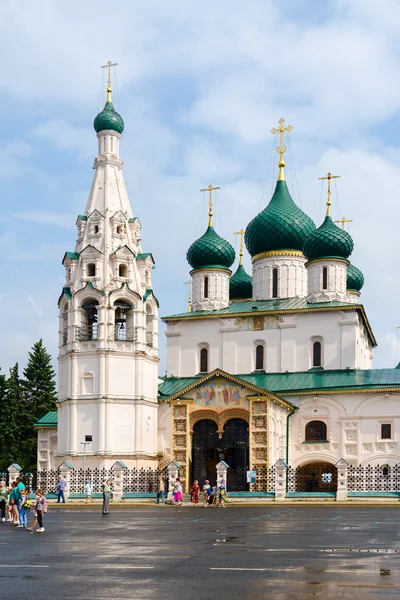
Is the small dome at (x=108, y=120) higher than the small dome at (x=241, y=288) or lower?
higher

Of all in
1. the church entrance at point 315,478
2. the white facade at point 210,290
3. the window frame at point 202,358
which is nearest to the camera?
the church entrance at point 315,478

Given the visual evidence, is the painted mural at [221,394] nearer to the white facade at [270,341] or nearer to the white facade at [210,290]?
the white facade at [270,341]

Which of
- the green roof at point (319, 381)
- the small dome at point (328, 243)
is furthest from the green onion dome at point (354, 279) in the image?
the green roof at point (319, 381)

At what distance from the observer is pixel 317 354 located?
4297 cm

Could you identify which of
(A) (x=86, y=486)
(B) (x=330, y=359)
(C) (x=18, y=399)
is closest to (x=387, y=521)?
(A) (x=86, y=486)

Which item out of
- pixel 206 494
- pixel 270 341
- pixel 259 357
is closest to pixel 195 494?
pixel 206 494

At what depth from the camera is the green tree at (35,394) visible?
54.8 meters

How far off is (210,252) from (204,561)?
1356 inches

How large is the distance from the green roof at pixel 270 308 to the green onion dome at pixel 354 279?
3945 mm

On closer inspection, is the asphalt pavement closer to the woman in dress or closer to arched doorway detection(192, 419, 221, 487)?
the woman in dress

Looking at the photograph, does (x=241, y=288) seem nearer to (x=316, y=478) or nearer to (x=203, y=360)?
(x=203, y=360)

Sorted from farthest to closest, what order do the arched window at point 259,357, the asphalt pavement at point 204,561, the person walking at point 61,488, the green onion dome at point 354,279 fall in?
the green onion dome at point 354,279
the arched window at point 259,357
the person walking at point 61,488
the asphalt pavement at point 204,561

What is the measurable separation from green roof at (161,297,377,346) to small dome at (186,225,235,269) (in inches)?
95.9

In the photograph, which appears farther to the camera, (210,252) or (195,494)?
(210,252)
